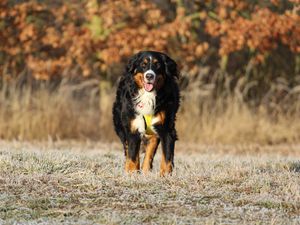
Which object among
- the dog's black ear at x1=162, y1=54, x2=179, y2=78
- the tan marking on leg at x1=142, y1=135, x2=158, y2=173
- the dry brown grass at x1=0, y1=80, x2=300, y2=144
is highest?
the dog's black ear at x1=162, y1=54, x2=179, y2=78

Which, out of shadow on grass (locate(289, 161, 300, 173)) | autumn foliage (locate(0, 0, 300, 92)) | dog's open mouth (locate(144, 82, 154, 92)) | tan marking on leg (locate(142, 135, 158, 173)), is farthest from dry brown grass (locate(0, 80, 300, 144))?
dog's open mouth (locate(144, 82, 154, 92))

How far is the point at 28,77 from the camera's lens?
21.4 m

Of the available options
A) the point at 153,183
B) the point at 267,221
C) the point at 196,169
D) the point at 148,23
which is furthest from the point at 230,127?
the point at 267,221

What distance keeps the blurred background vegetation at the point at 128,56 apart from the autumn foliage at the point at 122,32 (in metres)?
0.02

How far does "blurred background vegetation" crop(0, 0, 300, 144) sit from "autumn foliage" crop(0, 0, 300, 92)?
0.02 metres

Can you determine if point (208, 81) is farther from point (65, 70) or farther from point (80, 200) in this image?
point (80, 200)

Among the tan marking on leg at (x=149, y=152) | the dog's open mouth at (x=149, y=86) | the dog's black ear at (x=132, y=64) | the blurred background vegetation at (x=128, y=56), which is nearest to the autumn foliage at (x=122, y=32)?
the blurred background vegetation at (x=128, y=56)

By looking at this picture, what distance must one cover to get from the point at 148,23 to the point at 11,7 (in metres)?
3.38

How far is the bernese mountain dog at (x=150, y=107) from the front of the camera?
8898 mm

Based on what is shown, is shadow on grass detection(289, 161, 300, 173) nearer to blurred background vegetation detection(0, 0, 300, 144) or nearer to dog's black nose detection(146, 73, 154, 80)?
dog's black nose detection(146, 73, 154, 80)

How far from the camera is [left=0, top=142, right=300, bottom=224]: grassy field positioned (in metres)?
6.75

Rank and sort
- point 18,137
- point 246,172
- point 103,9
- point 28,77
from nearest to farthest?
point 246,172 → point 18,137 → point 103,9 → point 28,77

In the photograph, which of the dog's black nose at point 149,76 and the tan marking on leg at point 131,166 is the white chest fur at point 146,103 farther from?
the tan marking on leg at point 131,166

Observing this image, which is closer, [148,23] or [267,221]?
[267,221]
